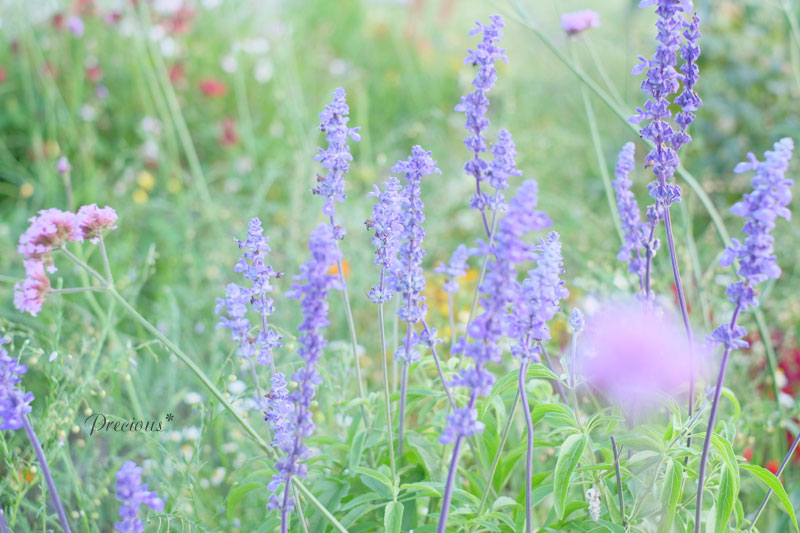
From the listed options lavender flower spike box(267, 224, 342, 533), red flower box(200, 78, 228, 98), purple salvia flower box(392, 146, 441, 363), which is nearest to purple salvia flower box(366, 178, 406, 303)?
purple salvia flower box(392, 146, 441, 363)

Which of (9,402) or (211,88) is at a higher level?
(211,88)

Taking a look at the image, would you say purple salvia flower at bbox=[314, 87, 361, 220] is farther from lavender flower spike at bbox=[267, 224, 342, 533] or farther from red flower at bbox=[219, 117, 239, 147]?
red flower at bbox=[219, 117, 239, 147]

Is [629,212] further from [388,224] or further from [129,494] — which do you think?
[129,494]

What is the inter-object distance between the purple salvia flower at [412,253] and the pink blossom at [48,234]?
694 mm

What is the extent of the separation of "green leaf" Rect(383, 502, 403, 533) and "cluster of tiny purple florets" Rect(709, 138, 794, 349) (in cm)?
81

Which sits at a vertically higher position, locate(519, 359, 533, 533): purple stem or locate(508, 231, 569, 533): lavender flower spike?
locate(508, 231, 569, 533): lavender flower spike

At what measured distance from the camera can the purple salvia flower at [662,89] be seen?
1608mm

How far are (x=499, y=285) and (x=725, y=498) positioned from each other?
773 millimetres

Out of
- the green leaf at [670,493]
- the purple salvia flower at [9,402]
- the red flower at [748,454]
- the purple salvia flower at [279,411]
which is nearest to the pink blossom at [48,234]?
the purple salvia flower at [9,402]

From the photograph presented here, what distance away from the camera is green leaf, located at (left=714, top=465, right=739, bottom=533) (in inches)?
62.4

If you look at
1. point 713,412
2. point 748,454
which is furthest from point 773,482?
point 748,454

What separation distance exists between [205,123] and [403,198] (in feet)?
14.3

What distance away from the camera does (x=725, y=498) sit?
1.60 m

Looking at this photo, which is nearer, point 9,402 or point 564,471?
point 9,402
